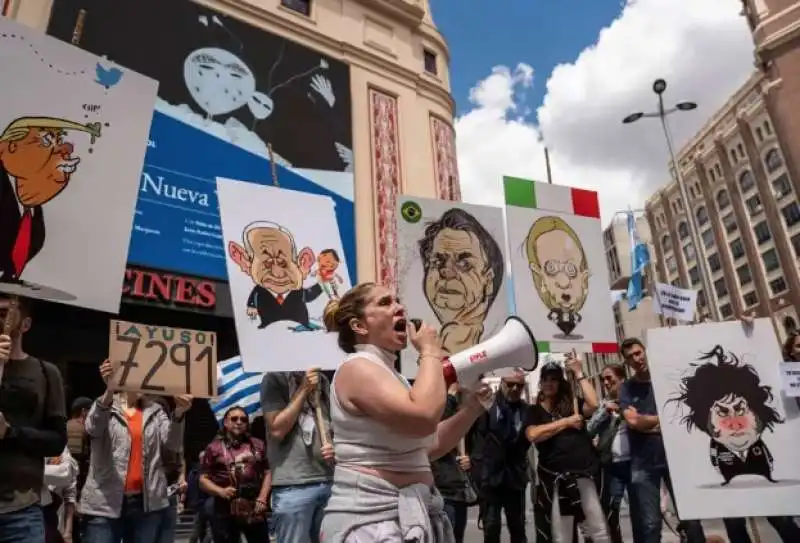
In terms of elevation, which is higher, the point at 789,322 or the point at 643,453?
the point at 789,322

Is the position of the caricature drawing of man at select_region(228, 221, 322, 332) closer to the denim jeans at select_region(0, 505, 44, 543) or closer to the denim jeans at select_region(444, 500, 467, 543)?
the denim jeans at select_region(0, 505, 44, 543)

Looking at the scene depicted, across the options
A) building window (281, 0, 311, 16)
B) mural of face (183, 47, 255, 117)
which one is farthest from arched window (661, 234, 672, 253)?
mural of face (183, 47, 255, 117)

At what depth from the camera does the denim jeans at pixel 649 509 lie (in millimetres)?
4625

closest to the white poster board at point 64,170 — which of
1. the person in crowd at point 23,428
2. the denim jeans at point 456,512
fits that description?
the person in crowd at point 23,428

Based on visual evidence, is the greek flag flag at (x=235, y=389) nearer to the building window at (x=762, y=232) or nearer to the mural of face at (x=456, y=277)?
the mural of face at (x=456, y=277)

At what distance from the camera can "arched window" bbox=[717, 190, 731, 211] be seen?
179ft

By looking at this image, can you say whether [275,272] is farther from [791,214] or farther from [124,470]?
[791,214]

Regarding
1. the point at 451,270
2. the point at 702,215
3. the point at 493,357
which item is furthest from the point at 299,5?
the point at 702,215

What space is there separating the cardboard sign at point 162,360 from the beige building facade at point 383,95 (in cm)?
1097

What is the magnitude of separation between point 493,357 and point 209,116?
12008 mm

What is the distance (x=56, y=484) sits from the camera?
4.50 metres

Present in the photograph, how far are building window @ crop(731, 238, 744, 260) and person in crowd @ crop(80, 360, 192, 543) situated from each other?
187 feet

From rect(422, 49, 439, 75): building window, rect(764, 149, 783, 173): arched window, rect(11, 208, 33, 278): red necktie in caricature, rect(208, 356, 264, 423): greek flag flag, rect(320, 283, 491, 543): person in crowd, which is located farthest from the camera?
rect(764, 149, 783, 173): arched window

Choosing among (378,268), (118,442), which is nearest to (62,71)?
(118,442)
